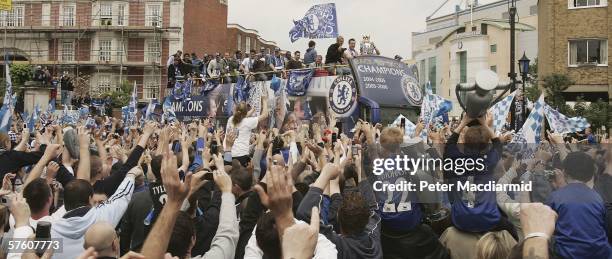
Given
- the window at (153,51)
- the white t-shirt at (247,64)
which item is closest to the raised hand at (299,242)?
the white t-shirt at (247,64)

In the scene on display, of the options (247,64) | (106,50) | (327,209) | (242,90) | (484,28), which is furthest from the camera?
(106,50)

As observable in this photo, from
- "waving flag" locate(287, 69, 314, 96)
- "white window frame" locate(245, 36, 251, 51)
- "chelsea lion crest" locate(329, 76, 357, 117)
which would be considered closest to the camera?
"chelsea lion crest" locate(329, 76, 357, 117)

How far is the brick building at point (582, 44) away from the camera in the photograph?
97.2 ft

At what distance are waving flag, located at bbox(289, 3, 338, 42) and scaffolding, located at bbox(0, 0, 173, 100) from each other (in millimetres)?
36570

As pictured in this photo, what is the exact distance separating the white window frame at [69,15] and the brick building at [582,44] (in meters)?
42.2

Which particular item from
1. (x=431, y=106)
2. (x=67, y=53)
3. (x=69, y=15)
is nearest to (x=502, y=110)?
(x=431, y=106)

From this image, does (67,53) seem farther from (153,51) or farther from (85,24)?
(153,51)

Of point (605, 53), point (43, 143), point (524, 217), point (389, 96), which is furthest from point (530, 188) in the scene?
point (605, 53)

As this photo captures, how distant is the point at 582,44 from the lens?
29984 millimetres

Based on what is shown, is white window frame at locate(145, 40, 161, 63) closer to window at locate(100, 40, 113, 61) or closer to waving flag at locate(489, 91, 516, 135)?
window at locate(100, 40, 113, 61)

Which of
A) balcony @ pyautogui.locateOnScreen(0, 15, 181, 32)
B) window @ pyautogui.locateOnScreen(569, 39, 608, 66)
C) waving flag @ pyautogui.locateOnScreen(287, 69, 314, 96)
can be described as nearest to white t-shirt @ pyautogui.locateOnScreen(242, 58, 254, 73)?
waving flag @ pyautogui.locateOnScreen(287, 69, 314, 96)

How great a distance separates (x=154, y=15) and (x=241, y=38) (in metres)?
11.1

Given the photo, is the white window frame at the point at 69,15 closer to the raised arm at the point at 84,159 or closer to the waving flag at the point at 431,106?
the waving flag at the point at 431,106

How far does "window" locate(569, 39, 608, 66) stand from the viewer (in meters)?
29.7
